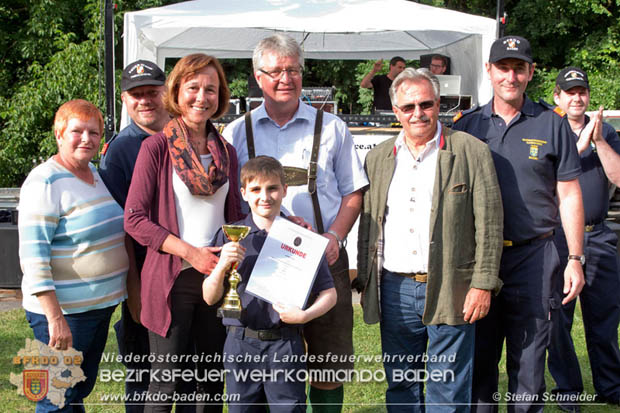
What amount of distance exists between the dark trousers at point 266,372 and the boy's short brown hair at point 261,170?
26.1 inches

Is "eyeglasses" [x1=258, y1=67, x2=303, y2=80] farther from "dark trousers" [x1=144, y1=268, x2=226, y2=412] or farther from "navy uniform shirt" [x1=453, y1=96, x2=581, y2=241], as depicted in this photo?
"navy uniform shirt" [x1=453, y1=96, x2=581, y2=241]

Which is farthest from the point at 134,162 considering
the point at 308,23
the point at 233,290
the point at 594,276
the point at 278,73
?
the point at 308,23

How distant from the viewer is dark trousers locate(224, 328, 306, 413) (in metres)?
2.77

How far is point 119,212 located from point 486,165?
5.90 ft

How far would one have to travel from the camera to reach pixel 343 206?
3254mm

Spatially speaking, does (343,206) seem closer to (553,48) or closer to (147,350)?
(147,350)

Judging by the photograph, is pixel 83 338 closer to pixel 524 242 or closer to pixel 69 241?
pixel 69 241

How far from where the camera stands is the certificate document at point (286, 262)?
9.04ft

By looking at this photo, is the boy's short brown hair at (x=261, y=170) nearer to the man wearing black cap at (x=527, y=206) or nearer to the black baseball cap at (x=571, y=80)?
the man wearing black cap at (x=527, y=206)

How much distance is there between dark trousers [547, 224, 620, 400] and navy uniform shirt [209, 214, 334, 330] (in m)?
2.24

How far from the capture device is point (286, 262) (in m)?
2.77

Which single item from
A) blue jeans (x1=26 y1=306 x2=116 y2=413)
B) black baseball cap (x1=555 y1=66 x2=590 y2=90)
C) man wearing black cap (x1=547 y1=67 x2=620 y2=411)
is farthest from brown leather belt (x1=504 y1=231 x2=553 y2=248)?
blue jeans (x1=26 y1=306 x2=116 y2=413)

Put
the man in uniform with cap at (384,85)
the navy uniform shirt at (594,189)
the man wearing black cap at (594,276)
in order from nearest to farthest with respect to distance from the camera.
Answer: the man wearing black cap at (594,276) → the navy uniform shirt at (594,189) → the man in uniform with cap at (384,85)

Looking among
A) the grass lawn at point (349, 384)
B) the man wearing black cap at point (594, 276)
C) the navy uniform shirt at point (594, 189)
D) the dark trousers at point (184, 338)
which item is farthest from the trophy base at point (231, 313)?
the navy uniform shirt at point (594, 189)
